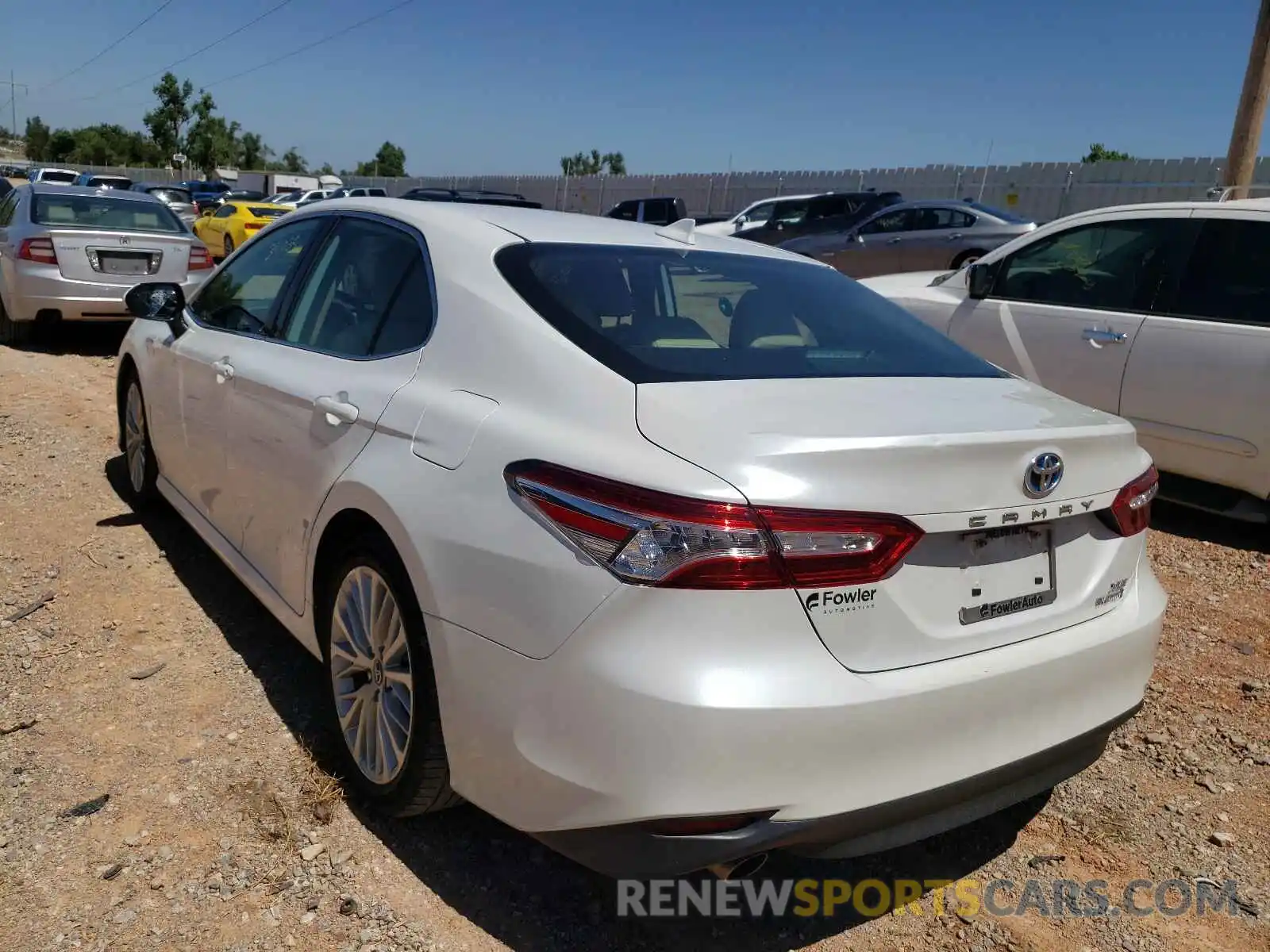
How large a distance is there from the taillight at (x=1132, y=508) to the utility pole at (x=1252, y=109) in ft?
37.6

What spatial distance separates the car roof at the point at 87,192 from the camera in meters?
9.92

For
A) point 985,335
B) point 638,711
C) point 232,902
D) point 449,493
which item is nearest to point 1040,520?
point 638,711

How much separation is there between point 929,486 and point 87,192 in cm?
1058

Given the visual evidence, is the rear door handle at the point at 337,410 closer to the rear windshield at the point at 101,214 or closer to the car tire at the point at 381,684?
the car tire at the point at 381,684

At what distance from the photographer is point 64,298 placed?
9070 millimetres

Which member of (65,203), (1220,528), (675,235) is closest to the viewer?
(675,235)

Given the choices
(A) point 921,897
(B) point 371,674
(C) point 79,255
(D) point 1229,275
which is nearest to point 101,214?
(C) point 79,255

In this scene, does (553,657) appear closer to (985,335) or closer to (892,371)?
(892,371)

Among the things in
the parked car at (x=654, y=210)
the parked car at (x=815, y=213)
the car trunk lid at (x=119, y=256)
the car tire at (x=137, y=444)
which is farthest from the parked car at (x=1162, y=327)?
the parked car at (x=654, y=210)

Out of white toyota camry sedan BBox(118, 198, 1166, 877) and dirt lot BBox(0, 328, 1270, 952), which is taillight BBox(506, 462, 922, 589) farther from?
dirt lot BBox(0, 328, 1270, 952)

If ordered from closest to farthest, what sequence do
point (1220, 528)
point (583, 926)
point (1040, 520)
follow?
point (1040, 520) → point (583, 926) → point (1220, 528)

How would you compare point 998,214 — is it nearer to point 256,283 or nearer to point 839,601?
point 256,283

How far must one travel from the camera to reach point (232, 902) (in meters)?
2.42

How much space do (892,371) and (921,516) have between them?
2.34 ft
